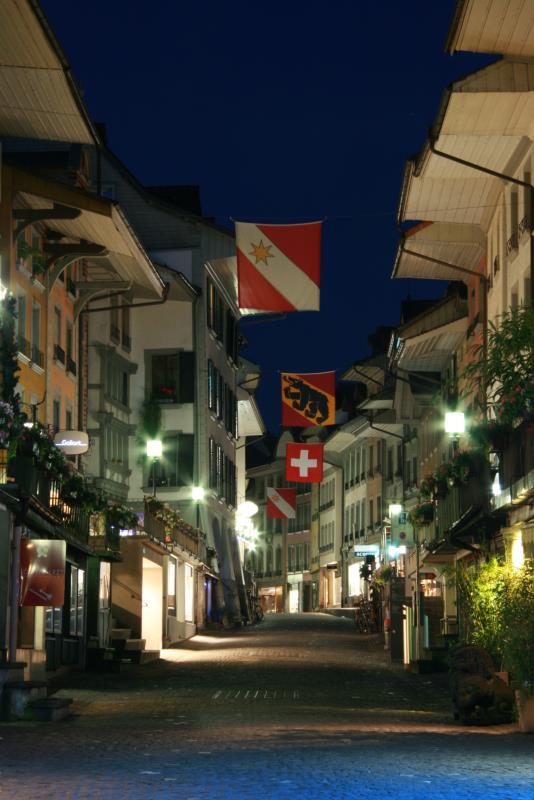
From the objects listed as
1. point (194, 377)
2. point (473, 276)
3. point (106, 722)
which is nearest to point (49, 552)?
point (106, 722)

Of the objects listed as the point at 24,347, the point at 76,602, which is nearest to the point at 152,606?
the point at 76,602

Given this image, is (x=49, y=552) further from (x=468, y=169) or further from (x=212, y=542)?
(x=212, y=542)

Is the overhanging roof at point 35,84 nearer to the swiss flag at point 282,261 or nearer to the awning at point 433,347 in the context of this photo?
the swiss flag at point 282,261

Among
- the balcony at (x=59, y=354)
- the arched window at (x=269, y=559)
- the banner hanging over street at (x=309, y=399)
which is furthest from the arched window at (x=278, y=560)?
the balcony at (x=59, y=354)

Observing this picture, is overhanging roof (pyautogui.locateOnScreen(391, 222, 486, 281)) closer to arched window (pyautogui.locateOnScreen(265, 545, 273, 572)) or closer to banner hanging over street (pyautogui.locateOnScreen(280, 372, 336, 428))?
banner hanging over street (pyautogui.locateOnScreen(280, 372, 336, 428))

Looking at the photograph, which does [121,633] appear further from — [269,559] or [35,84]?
[269,559]

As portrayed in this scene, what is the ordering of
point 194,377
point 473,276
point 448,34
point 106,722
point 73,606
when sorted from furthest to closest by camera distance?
1. point 194,377
2. point 473,276
3. point 73,606
4. point 448,34
5. point 106,722

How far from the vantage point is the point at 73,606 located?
31547 millimetres

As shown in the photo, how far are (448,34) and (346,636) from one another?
29.1 meters

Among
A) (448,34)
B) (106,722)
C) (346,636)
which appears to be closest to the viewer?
(106,722)

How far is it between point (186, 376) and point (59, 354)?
16.8 m

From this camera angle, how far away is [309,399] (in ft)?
149

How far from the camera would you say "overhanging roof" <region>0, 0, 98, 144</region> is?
23625 mm

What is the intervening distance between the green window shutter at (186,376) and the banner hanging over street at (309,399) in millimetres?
10844
